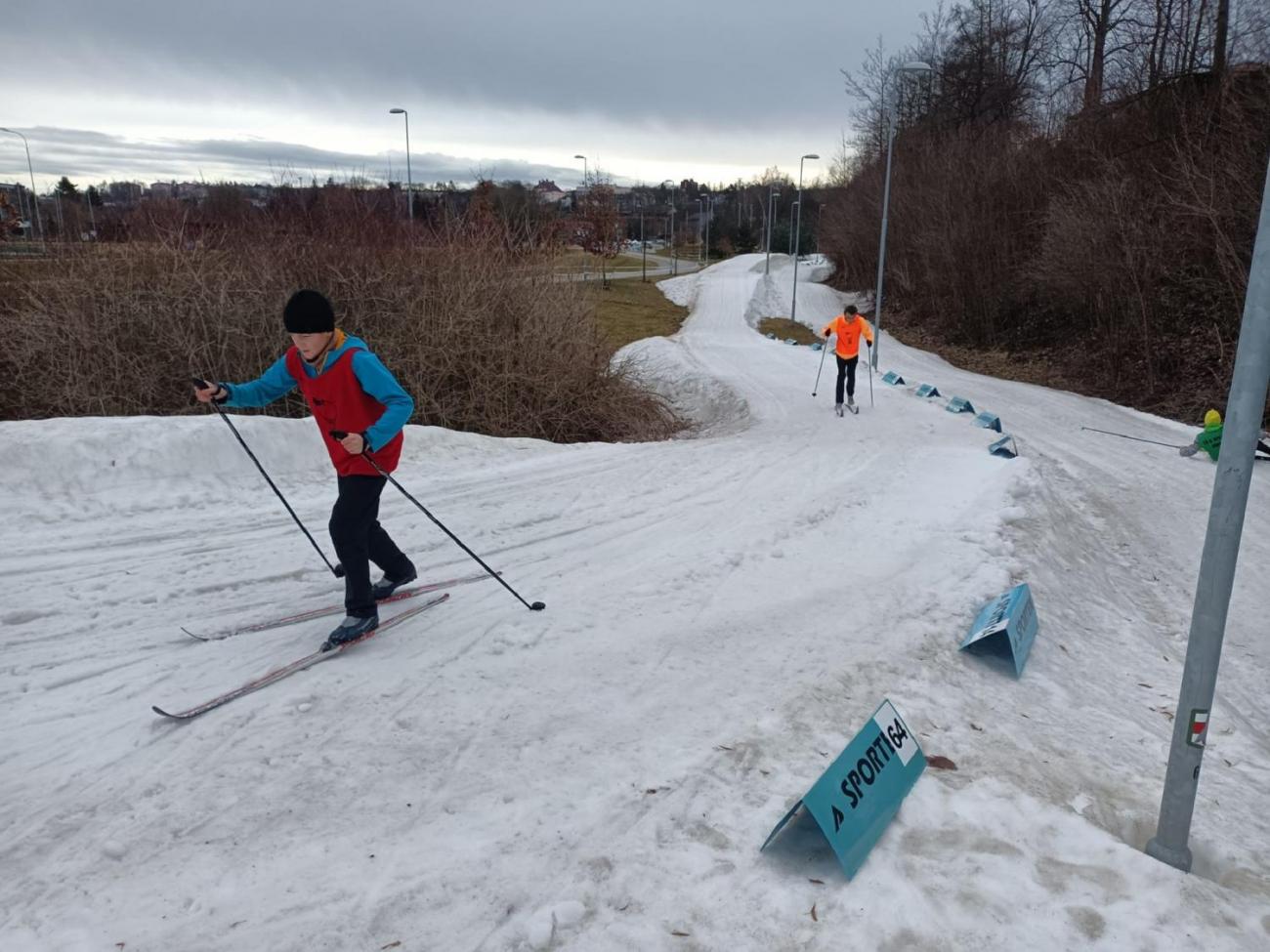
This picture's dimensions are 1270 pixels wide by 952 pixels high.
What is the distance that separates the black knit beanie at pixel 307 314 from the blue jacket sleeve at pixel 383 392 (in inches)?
10.0

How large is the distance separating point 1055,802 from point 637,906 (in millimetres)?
2145

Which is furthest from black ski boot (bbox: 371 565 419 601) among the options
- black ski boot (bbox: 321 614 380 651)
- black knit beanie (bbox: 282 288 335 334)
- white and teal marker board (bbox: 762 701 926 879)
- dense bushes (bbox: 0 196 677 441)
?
dense bushes (bbox: 0 196 677 441)

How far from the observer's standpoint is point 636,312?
3941 cm

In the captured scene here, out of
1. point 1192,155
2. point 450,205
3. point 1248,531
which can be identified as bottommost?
point 1248,531

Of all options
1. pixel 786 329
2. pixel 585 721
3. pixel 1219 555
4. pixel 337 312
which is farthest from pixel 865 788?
pixel 786 329

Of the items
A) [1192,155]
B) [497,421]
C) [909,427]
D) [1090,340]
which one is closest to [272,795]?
[497,421]

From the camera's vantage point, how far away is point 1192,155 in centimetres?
2091

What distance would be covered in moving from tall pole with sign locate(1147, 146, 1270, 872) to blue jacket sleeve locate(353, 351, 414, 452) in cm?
378

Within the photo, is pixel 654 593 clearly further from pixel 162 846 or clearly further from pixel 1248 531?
pixel 1248 531

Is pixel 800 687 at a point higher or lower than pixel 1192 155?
lower

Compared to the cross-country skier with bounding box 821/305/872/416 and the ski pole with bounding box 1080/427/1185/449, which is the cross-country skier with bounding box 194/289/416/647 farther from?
the ski pole with bounding box 1080/427/1185/449

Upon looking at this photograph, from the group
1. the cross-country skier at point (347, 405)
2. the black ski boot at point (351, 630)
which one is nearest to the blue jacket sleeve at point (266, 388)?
the cross-country skier at point (347, 405)

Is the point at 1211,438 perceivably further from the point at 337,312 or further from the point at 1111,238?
the point at 337,312

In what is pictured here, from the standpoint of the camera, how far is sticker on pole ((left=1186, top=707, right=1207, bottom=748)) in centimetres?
335
